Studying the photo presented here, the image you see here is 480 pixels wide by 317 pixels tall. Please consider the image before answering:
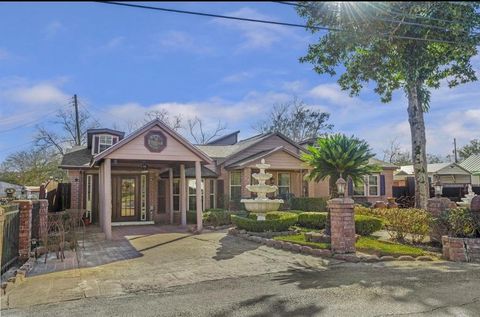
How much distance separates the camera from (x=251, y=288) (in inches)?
265

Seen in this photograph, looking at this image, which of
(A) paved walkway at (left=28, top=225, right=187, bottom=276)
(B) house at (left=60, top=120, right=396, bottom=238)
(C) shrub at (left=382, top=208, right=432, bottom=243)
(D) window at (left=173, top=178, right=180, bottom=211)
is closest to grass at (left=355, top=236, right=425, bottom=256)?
(C) shrub at (left=382, top=208, right=432, bottom=243)

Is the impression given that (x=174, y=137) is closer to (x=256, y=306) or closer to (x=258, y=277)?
(x=258, y=277)

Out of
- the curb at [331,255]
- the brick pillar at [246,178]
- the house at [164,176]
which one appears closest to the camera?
the curb at [331,255]

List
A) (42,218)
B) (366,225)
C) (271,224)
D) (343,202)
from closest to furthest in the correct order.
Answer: (343,202) → (42,218) → (366,225) → (271,224)

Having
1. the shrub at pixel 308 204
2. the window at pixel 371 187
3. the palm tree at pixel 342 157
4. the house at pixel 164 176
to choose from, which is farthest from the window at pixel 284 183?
the palm tree at pixel 342 157

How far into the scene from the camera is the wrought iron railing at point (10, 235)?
770 centimetres

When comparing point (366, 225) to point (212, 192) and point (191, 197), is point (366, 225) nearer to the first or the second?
point (191, 197)

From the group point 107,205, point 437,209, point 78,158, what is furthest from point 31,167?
point 437,209

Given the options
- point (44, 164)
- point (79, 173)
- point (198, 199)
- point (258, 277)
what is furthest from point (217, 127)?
point (258, 277)

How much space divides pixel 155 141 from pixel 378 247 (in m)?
8.62

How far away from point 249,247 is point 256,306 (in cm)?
576

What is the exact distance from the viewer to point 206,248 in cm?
1119

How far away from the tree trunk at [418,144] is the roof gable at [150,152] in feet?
28.1

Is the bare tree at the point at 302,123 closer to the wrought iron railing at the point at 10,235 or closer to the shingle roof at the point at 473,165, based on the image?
the shingle roof at the point at 473,165
